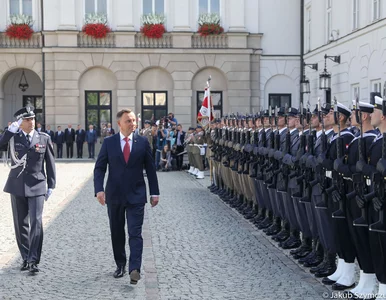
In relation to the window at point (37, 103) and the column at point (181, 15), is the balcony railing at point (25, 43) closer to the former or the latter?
the window at point (37, 103)

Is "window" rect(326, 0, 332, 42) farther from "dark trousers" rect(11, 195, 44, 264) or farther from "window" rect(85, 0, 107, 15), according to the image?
"dark trousers" rect(11, 195, 44, 264)

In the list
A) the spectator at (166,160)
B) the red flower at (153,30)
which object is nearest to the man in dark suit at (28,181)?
the spectator at (166,160)

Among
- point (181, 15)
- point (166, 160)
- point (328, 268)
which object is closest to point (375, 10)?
point (166, 160)

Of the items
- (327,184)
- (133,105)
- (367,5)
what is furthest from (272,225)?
(133,105)

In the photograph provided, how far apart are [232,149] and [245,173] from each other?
1832mm

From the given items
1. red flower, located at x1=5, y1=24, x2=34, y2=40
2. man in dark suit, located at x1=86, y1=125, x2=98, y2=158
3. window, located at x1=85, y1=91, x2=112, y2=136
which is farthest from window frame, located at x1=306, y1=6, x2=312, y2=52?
red flower, located at x1=5, y1=24, x2=34, y2=40

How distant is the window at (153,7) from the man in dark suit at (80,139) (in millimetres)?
6519

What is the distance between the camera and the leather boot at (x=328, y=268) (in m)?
8.41

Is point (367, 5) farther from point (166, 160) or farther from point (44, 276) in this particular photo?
point (44, 276)

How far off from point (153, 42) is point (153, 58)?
78 centimetres

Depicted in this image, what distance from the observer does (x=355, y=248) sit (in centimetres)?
754

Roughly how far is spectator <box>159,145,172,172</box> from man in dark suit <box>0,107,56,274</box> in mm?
19120

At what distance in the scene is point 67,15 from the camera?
3581cm

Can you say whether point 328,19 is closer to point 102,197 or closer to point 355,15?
point 355,15
